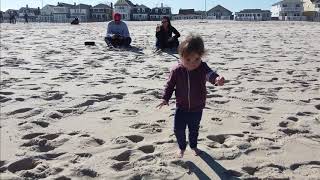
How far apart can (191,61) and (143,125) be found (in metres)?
1.32

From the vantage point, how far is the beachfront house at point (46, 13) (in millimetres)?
102625

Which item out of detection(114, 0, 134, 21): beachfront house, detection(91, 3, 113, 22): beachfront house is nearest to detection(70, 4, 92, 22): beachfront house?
detection(91, 3, 113, 22): beachfront house

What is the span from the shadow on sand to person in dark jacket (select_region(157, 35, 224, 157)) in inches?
7.0

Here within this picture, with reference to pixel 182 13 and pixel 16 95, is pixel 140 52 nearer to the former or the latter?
pixel 16 95

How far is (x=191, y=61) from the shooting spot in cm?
381

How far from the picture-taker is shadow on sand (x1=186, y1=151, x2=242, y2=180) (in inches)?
141

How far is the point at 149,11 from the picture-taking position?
10269 cm

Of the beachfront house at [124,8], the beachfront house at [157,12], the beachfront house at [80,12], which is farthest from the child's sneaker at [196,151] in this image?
the beachfront house at [80,12]

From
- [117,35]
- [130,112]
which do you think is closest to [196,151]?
[130,112]

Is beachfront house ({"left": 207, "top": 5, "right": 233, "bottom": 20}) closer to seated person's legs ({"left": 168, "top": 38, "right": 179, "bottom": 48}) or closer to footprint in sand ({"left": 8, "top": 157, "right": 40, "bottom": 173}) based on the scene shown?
seated person's legs ({"left": 168, "top": 38, "right": 179, "bottom": 48})

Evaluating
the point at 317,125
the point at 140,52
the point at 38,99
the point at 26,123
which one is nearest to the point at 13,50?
the point at 140,52

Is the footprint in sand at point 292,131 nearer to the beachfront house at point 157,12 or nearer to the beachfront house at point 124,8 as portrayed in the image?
the beachfront house at point 124,8

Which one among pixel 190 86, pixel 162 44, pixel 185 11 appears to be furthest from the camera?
pixel 185 11

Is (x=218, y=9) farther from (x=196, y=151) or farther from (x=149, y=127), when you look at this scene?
(x=196, y=151)
